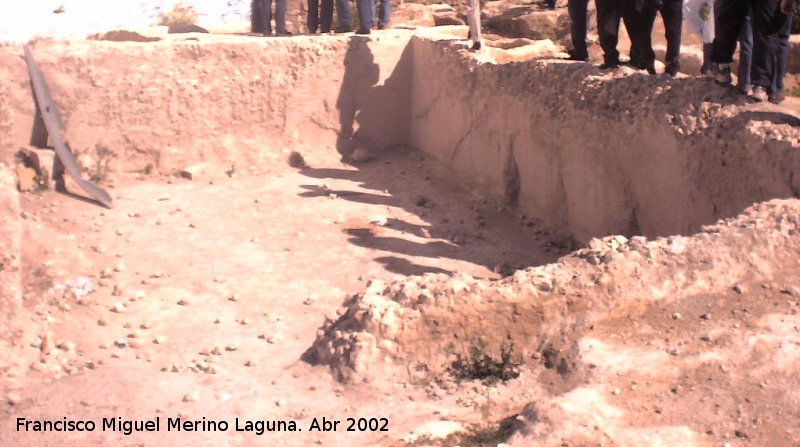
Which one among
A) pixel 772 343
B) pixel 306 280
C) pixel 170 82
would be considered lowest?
pixel 306 280

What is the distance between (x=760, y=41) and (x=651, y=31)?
3.78 ft

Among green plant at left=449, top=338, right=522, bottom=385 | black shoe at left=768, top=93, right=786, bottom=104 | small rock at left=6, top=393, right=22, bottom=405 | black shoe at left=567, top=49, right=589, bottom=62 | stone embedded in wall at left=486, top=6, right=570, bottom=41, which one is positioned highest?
stone embedded in wall at left=486, top=6, right=570, bottom=41

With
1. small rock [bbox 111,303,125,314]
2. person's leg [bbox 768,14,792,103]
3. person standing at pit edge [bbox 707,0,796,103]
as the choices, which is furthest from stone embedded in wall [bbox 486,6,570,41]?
small rock [bbox 111,303,125,314]

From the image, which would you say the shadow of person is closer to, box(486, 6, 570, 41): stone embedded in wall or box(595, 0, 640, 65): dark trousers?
box(486, 6, 570, 41): stone embedded in wall

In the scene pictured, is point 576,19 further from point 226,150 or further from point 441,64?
point 226,150

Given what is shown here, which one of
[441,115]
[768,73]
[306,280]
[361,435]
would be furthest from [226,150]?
[361,435]

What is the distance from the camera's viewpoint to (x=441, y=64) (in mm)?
9445

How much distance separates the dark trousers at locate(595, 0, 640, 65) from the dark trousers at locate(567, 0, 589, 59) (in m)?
0.40

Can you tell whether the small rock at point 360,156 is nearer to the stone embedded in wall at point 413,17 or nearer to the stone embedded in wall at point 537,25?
the stone embedded in wall at point 413,17

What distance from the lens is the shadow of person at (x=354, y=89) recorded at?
32.9 ft

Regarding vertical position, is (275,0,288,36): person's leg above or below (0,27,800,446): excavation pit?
above

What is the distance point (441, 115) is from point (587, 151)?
242 centimetres

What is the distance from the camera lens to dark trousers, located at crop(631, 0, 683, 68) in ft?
24.2

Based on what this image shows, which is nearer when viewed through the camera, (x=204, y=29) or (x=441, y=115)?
(x=441, y=115)
